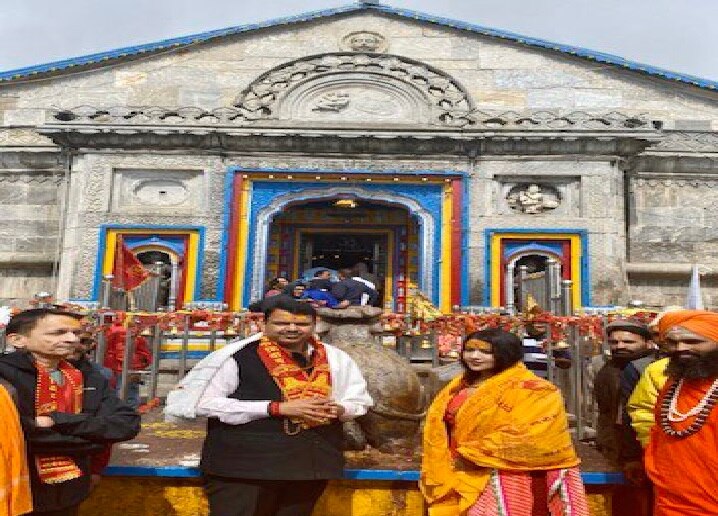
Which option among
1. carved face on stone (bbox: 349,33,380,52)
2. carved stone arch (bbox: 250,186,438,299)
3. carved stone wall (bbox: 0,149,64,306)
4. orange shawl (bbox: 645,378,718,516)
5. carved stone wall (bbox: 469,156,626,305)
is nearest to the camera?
orange shawl (bbox: 645,378,718,516)

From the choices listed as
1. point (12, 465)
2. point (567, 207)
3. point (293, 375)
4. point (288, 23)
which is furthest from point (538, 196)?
point (12, 465)

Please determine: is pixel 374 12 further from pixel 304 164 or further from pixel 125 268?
pixel 125 268

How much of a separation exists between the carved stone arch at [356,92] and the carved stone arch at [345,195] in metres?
1.71

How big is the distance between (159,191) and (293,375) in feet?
37.7

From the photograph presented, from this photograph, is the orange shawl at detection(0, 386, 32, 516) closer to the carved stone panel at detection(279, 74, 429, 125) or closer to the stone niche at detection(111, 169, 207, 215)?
the stone niche at detection(111, 169, 207, 215)

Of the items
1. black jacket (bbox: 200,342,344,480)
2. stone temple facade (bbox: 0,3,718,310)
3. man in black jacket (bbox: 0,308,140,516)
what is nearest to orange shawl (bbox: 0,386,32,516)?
man in black jacket (bbox: 0,308,140,516)

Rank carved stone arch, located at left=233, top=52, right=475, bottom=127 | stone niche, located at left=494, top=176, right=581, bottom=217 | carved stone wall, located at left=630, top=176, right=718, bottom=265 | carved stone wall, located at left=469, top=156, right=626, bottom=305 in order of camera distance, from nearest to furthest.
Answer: carved stone wall, located at left=469, top=156, right=626, bottom=305, stone niche, located at left=494, top=176, right=581, bottom=217, carved stone wall, located at left=630, top=176, right=718, bottom=265, carved stone arch, located at left=233, top=52, right=475, bottom=127

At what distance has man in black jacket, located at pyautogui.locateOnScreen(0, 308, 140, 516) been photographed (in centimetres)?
285

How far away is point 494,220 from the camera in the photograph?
1352 centimetres

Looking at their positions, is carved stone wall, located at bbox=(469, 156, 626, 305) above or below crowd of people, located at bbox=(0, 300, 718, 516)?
above

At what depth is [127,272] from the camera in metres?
10.3

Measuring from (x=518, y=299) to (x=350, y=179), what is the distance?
4.43m

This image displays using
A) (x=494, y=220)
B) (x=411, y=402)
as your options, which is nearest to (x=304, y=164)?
(x=494, y=220)

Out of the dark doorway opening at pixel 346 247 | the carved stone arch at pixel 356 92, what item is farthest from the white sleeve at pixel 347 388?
the dark doorway opening at pixel 346 247
